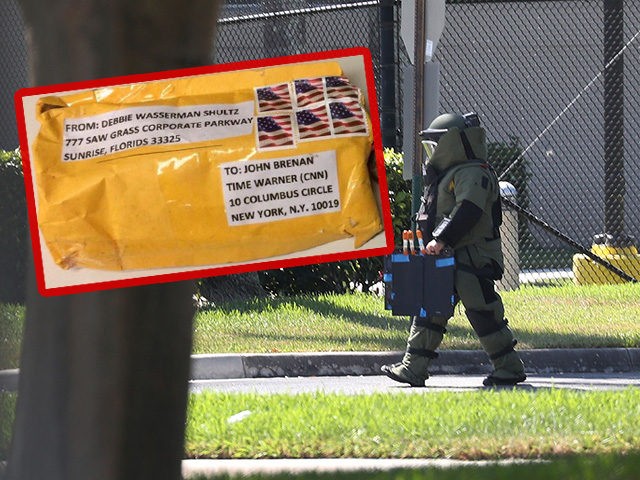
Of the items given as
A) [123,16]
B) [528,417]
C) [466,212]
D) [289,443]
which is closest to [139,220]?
[123,16]

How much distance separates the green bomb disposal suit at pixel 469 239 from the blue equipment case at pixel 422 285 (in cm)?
15

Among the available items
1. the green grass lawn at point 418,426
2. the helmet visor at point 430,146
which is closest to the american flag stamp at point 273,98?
the green grass lawn at point 418,426

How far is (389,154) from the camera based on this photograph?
13906mm

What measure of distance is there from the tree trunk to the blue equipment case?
5519mm

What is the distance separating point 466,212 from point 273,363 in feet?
7.41

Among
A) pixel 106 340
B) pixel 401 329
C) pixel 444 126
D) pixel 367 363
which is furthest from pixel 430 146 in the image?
pixel 106 340

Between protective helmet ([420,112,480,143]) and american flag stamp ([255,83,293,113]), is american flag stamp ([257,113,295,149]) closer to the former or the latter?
american flag stamp ([255,83,293,113])

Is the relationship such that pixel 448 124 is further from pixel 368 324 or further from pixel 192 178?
pixel 192 178

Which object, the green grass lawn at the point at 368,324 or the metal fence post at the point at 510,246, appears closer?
the green grass lawn at the point at 368,324

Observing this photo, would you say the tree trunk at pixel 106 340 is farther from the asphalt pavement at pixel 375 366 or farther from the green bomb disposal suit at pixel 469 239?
the asphalt pavement at pixel 375 366

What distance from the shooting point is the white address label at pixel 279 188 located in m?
2.82

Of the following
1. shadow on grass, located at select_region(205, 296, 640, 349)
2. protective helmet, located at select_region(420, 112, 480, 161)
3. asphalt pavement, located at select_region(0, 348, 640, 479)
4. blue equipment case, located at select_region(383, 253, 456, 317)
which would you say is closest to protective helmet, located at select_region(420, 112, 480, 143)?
protective helmet, located at select_region(420, 112, 480, 161)

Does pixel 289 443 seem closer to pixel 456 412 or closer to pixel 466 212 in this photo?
pixel 456 412

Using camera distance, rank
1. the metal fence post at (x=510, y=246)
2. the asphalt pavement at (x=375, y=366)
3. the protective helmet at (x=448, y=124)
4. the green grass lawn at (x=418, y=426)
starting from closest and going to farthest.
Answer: the green grass lawn at (x=418, y=426), the protective helmet at (x=448, y=124), the asphalt pavement at (x=375, y=366), the metal fence post at (x=510, y=246)
